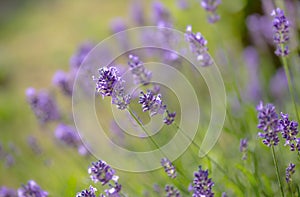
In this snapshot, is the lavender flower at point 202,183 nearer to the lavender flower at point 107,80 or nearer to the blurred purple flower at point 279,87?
the lavender flower at point 107,80

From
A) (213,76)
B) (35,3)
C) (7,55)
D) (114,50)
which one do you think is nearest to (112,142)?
(213,76)

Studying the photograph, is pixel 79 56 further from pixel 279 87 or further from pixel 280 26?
pixel 279 87

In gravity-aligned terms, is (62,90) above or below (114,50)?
below

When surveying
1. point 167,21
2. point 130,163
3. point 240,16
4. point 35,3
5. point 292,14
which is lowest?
point 130,163

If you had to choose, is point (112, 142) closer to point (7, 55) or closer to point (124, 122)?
point (124, 122)

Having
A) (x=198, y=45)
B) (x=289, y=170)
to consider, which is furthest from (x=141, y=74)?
(x=289, y=170)
